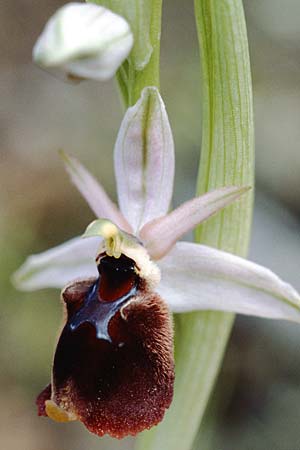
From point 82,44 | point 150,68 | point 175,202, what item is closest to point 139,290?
point 150,68

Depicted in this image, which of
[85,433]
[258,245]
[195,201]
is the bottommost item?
[85,433]

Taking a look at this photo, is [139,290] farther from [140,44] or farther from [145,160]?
[140,44]

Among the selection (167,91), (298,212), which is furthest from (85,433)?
(167,91)

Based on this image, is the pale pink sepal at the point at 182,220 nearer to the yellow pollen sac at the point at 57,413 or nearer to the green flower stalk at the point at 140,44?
the green flower stalk at the point at 140,44

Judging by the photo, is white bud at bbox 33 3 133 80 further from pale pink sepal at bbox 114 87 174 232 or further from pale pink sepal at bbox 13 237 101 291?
pale pink sepal at bbox 13 237 101 291

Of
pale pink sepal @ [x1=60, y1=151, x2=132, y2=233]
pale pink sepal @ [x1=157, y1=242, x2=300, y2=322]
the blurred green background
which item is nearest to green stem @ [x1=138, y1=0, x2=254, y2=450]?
pale pink sepal @ [x1=157, y1=242, x2=300, y2=322]

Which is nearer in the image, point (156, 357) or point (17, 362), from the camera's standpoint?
point (156, 357)

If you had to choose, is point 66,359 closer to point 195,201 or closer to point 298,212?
point 195,201
